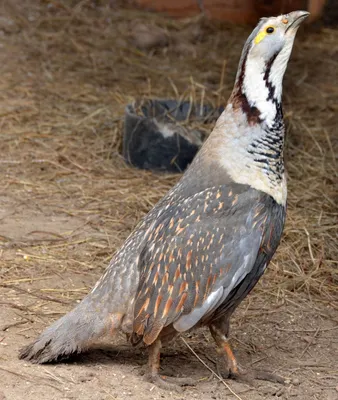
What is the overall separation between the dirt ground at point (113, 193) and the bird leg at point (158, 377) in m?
0.05

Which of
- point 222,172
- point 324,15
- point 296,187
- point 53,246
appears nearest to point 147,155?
point 296,187

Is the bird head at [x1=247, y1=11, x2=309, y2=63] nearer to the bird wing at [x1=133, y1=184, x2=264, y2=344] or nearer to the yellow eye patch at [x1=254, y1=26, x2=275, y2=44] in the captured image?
the yellow eye patch at [x1=254, y1=26, x2=275, y2=44]

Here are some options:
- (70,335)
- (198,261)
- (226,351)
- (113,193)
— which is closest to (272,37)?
(198,261)

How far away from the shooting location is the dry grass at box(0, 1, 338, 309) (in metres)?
5.46

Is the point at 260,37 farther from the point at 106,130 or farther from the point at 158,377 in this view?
the point at 106,130

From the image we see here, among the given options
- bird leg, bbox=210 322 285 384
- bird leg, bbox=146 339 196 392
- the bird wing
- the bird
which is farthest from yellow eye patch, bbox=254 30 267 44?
bird leg, bbox=146 339 196 392

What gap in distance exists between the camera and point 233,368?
13.9ft

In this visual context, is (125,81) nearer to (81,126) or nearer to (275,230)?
(81,126)

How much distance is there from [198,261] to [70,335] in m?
0.69

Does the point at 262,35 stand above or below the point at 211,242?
above

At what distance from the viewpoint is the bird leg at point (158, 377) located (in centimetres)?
399

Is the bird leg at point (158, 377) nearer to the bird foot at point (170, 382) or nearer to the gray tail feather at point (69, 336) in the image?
the bird foot at point (170, 382)

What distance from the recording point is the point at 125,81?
882cm

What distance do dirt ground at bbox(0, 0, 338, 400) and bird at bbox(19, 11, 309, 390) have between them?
0.24m
